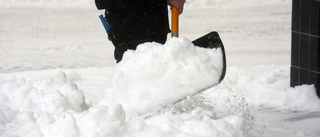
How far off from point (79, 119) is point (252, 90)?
6.88 ft

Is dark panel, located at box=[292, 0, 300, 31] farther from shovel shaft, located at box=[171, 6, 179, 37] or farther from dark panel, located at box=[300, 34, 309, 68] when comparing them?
shovel shaft, located at box=[171, 6, 179, 37]

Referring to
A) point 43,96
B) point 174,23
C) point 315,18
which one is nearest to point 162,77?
point 174,23

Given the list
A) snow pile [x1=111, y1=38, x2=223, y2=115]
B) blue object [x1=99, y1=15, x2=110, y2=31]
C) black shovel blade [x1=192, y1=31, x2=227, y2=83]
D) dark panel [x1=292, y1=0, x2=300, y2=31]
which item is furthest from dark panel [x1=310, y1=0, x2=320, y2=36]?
blue object [x1=99, y1=15, x2=110, y2=31]

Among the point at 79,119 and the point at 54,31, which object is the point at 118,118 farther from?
the point at 54,31

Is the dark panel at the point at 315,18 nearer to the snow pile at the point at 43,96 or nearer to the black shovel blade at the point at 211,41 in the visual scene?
the black shovel blade at the point at 211,41

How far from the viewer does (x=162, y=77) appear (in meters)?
2.59

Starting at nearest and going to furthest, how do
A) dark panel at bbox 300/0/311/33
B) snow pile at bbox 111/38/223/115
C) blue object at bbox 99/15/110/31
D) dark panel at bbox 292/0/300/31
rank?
snow pile at bbox 111/38/223/115, blue object at bbox 99/15/110/31, dark panel at bbox 300/0/311/33, dark panel at bbox 292/0/300/31

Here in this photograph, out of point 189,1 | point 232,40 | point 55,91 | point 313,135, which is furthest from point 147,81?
point 189,1

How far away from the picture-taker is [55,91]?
3.20 m

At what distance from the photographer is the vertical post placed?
3582 mm

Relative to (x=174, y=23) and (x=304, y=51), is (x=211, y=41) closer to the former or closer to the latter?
(x=174, y=23)

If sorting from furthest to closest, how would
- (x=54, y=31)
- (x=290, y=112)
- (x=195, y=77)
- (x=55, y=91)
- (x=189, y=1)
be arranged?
(x=189, y=1) → (x=54, y=31) → (x=290, y=112) → (x=55, y=91) → (x=195, y=77)

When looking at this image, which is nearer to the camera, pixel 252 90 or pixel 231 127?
pixel 231 127

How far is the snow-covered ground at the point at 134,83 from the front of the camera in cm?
234
